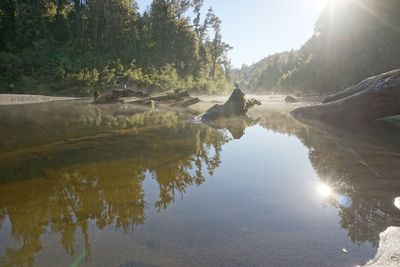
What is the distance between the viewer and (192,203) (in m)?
4.79

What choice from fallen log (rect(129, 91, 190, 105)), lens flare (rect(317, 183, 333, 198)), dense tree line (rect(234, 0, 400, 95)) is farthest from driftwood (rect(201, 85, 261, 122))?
dense tree line (rect(234, 0, 400, 95))

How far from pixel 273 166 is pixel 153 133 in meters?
5.28

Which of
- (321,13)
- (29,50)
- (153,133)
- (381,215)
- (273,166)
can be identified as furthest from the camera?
(321,13)

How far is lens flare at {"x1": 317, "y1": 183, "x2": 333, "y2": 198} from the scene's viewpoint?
5223 mm

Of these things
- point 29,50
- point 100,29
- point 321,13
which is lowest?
point 29,50

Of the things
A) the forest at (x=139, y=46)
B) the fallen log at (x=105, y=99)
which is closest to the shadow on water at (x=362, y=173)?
the fallen log at (x=105, y=99)

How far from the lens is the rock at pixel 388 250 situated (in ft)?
9.95

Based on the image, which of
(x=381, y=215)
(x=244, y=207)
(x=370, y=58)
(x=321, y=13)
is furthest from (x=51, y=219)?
(x=321, y=13)

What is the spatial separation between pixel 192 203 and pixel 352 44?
49.1 metres

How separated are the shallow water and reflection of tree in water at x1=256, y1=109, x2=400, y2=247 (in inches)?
1.0

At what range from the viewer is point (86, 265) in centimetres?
302

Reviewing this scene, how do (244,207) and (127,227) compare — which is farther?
(244,207)

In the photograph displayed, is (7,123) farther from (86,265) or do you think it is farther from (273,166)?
(86,265)

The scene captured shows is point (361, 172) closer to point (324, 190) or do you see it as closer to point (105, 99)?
point (324, 190)
